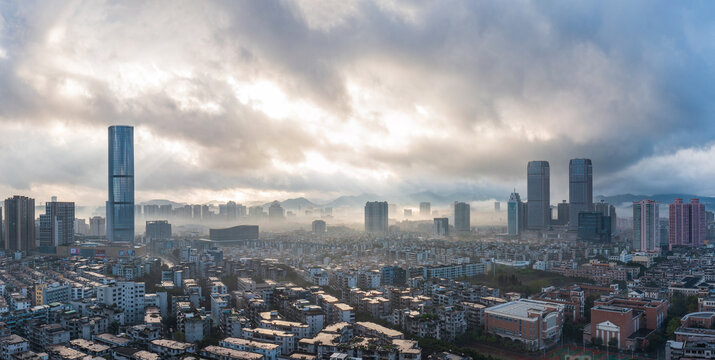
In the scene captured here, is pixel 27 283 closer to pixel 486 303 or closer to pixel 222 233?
pixel 486 303

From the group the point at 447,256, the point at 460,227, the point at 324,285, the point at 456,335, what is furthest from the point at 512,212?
the point at 456,335

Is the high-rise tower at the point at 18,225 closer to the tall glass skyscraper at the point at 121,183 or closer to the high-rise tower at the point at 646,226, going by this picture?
the tall glass skyscraper at the point at 121,183

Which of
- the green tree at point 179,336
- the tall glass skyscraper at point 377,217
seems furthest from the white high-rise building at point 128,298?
the tall glass skyscraper at point 377,217

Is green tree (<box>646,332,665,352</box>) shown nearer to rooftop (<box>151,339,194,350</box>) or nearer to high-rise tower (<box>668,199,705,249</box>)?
rooftop (<box>151,339,194,350</box>)

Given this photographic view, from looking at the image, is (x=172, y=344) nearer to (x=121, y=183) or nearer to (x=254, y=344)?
(x=254, y=344)

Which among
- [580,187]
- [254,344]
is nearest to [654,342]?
[254,344]

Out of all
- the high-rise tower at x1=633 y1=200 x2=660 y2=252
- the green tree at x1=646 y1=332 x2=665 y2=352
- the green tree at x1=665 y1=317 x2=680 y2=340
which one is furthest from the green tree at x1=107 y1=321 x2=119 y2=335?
the high-rise tower at x1=633 y1=200 x2=660 y2=252
